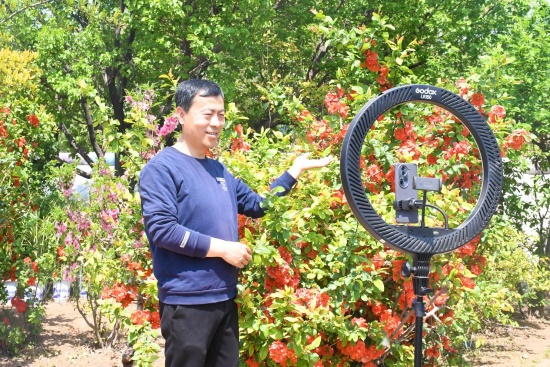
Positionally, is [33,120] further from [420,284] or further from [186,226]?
[420,284]

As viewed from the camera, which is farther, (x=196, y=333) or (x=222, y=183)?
(x=222, y=183)

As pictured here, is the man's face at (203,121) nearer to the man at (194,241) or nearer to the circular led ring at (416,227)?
the man at (194,241)

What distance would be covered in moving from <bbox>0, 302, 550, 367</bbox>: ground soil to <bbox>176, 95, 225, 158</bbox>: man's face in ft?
11.7

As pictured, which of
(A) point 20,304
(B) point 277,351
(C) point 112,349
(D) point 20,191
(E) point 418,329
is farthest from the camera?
(C) point 112,349

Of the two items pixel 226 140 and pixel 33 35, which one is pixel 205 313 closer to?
pixel 226 140

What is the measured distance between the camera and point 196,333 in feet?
7.23

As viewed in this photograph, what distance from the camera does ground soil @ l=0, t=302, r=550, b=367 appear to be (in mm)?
6117

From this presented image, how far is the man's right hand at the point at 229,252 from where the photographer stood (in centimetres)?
218

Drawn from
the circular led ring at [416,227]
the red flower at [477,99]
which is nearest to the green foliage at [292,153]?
the red flower at [477,99]

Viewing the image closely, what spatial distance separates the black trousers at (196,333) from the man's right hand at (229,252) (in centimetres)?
18

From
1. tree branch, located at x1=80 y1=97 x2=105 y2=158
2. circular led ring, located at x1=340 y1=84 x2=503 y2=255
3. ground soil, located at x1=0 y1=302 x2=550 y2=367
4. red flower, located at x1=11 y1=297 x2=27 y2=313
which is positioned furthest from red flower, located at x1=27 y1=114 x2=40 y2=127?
circular led ring, located at x1=340 y1=84 x2=503 y2=255

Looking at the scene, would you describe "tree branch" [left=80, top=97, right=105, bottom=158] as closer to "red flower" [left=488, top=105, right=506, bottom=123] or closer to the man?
"red flower" [left=488, top=105, right=506, bottom=123]

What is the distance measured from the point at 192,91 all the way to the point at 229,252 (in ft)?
2.01

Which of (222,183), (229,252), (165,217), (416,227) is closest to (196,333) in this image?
(229,252)
